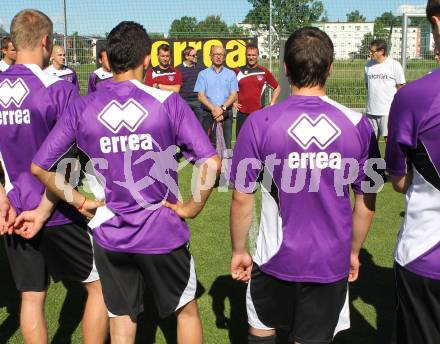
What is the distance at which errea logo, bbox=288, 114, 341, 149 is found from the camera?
7.66ft

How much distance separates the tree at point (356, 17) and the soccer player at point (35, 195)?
10907mm

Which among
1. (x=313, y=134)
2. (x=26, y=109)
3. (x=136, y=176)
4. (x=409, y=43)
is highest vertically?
(x=409, y=43)

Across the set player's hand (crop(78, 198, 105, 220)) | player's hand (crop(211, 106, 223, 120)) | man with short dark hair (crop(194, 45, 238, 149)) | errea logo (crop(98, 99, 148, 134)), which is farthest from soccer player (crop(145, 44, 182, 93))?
errea logo (crop(98, 99, 148, 134))

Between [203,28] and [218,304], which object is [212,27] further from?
[218,304]

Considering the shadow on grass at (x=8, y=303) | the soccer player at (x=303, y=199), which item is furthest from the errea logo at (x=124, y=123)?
the shadow on grass at (x=8, y=303)

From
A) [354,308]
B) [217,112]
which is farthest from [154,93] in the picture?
[217,112]

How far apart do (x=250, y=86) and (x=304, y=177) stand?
779 centimetres

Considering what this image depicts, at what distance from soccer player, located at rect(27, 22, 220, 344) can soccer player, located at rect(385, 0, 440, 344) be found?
0.94m

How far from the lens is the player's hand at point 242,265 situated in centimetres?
270

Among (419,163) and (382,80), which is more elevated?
(382,80)

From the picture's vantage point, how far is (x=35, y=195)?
3047 mm

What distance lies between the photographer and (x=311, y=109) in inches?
92.7

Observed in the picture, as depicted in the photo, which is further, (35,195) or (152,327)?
(152,327)

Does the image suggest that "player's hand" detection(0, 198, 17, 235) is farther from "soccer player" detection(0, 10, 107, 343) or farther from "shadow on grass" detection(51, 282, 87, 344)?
"shadow on grass" detection(51, 282, 87, 344)
